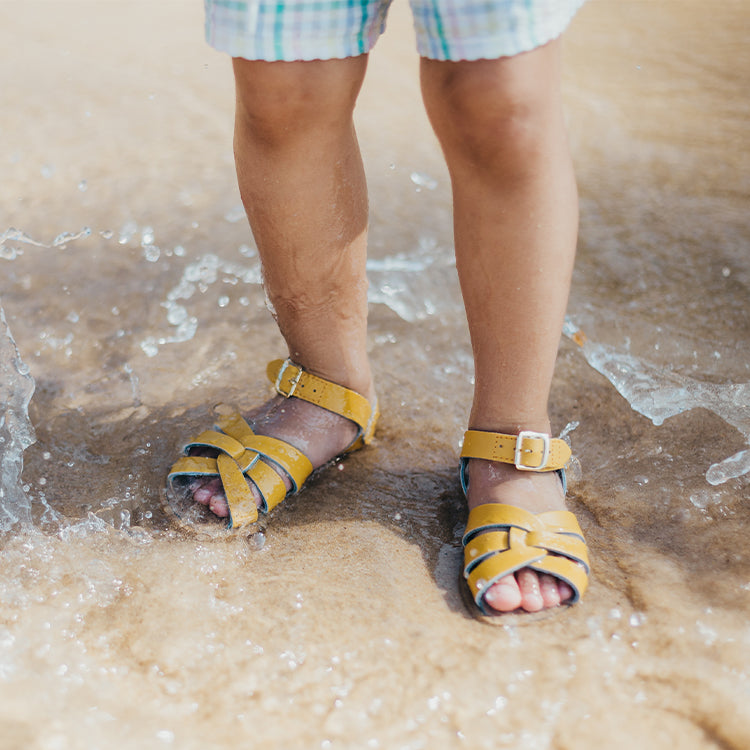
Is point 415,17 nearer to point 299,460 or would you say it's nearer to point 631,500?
point 299,460

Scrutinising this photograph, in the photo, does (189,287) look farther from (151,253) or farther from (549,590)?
(549,590)

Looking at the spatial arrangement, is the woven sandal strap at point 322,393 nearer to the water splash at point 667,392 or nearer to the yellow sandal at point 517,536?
the yellow sandal at point 517,536

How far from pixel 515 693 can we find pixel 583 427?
0.74m

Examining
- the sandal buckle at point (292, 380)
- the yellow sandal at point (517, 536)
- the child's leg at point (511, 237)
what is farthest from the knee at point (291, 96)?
the yellow sandal at point (517, 536)

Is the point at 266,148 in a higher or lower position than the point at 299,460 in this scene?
higher

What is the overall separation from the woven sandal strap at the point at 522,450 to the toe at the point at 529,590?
174 millimetres

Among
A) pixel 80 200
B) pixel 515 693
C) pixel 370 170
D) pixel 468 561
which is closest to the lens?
pixel 515 693

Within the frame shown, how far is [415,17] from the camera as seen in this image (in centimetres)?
95

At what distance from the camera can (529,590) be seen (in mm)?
1082

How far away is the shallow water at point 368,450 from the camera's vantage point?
915 millimetres

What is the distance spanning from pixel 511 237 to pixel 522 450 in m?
0.34

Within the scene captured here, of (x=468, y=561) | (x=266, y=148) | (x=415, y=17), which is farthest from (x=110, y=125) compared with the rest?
(x=468, y=561)

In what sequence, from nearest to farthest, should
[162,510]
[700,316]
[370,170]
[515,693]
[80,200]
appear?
[515,693] < [162,510] < [700,316] < [80,200] < [370,170]

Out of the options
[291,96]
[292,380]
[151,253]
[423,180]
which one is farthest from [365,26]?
[423,180]
